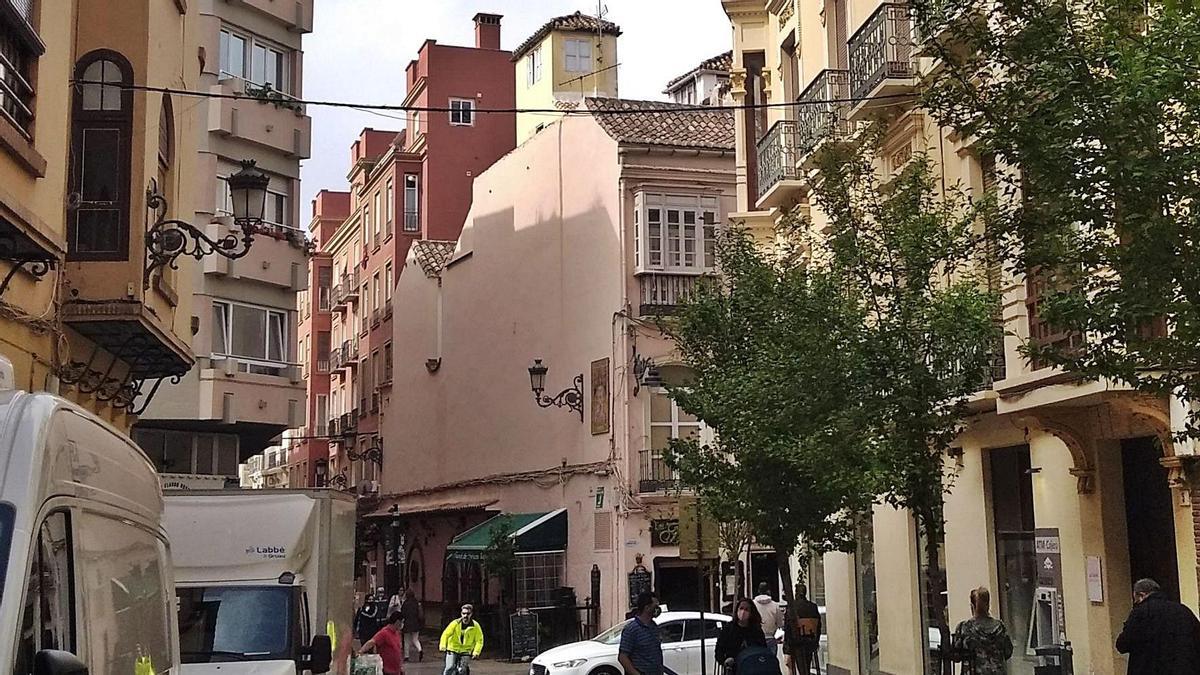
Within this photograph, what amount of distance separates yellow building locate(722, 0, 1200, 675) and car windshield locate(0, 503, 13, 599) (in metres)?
9.99

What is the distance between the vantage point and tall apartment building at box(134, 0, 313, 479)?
87.8 feet

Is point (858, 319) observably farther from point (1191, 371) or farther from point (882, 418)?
point (1191, 371)

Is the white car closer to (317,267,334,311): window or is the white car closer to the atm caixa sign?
the atm caixa sign

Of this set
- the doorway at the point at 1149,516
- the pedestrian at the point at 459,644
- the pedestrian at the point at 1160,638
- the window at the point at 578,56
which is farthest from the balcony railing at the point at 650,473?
the pedestrian at the point at 1160,638

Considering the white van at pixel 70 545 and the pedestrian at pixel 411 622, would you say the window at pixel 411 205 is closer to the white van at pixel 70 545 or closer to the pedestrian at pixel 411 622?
the pedestrian at pixel 411 622

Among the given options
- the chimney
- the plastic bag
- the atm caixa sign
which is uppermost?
the chimney

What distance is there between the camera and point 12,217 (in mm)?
12070

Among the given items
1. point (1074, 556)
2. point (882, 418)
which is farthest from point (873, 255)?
point (1074, 556)

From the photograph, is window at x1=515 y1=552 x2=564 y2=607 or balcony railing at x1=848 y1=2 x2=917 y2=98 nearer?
balcony railing at x1=848 y1=2 x2=917 y2=98

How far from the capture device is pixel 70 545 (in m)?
5.28

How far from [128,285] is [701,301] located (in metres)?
8.72

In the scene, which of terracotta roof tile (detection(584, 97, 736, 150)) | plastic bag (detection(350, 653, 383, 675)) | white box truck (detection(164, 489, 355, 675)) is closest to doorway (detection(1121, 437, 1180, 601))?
white box truck (detection(164, 489, 355, 675))

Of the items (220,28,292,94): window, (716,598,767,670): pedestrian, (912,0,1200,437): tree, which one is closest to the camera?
(912,0,1200,437): tree

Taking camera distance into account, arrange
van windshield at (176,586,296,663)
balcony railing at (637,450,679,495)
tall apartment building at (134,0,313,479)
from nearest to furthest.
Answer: van windshield at (176,586,296,663) → tall apartment building at (134,0,313,479) → balcony railing at (637,450,679,495)
